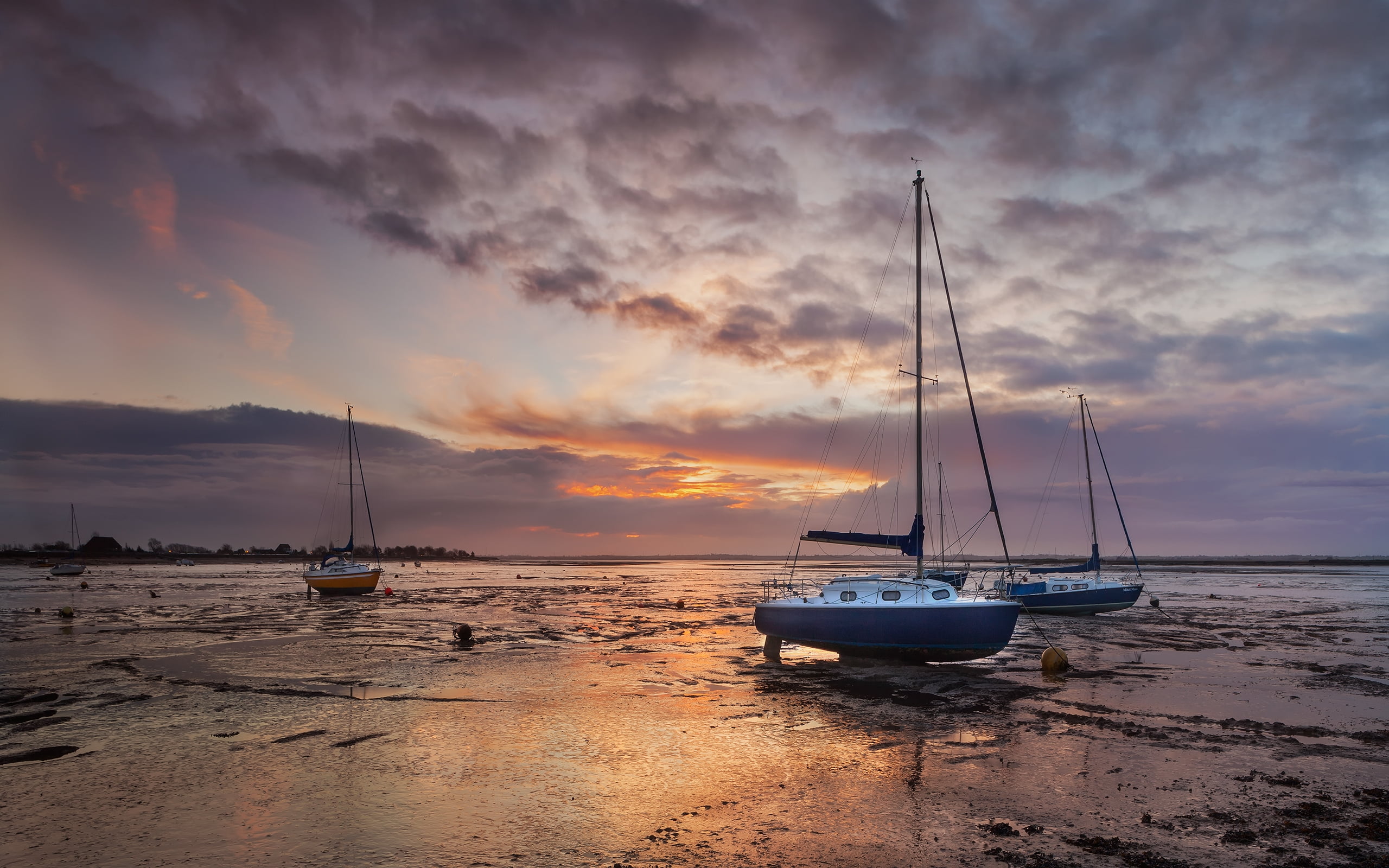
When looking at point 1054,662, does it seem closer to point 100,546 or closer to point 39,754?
point 39,754

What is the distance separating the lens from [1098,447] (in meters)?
44.7

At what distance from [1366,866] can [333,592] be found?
Answer: 51469 mm

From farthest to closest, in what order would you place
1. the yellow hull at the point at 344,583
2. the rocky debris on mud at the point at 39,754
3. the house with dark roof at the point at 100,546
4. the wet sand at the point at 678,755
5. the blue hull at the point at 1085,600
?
the house with dark roof at the point at 100,546, the yellow hull at the point at 344,583, the blue hull at the point at 1085,600, the rocky debris on mud at the point at 39,754, the wet sand at the point at 678,755

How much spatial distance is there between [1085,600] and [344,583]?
43711mm

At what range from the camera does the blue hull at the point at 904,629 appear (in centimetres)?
1877

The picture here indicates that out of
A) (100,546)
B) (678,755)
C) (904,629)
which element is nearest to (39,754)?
(678,755)

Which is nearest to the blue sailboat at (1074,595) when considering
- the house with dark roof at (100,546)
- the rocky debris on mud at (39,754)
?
the rocky debris on mud at (39,754)

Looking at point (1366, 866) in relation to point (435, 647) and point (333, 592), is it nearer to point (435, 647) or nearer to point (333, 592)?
point (435, 647)

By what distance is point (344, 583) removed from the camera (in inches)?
1908

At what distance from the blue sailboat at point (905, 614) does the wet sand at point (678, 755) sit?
0.80 meters

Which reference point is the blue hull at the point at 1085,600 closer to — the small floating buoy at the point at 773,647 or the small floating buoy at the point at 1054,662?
the small floating buoy at the point at 1054,662

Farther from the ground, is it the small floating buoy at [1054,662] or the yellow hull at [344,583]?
the small floating buoy at [1054,662]

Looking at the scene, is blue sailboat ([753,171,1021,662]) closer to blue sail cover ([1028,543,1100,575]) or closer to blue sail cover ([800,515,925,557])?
blue sail cover ([800,515,925,557])

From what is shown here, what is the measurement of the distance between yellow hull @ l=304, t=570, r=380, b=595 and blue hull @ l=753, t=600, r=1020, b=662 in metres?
36.2
